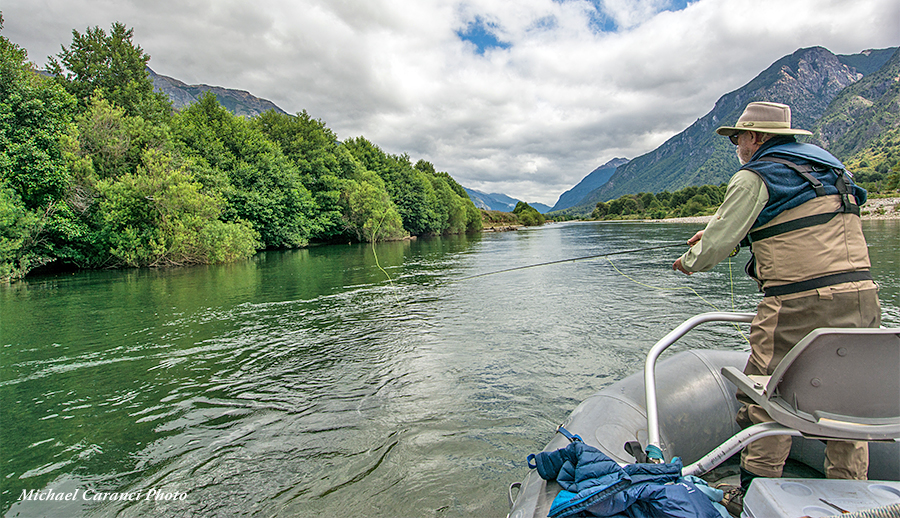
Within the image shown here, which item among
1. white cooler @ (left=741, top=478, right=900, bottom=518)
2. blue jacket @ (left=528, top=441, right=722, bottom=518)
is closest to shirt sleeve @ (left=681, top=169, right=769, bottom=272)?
white cooler @ (left=741, top=478, right=900, bottom=518)

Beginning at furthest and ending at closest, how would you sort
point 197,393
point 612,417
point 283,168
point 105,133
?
point 283,168 < point 105,133 < point 197,393 < point 612,417

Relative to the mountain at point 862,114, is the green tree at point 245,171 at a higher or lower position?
lower

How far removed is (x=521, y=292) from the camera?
1395cm

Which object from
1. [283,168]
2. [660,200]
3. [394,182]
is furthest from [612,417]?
[660,200]

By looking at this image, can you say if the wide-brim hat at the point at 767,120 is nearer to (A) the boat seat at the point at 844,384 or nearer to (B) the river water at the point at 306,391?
(A) the boat seat at the point at 844,384

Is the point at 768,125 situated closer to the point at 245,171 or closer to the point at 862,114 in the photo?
the point at 245,171

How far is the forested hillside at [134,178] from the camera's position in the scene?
1908 cm

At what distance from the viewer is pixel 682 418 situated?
339cm

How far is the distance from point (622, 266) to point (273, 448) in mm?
18188

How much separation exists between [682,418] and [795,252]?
67.4 inches

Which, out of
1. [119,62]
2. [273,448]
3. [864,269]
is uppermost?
[119,62]

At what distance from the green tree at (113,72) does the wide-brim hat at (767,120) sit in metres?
39.9

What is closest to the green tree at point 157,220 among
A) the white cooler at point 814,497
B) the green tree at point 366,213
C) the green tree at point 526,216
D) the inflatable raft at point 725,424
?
the green tree at point 366,213

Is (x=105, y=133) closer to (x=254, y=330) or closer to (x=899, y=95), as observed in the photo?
(x=254, y=330)
